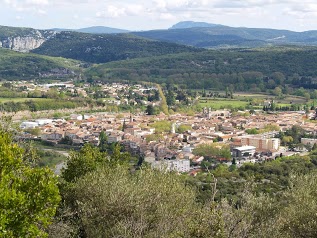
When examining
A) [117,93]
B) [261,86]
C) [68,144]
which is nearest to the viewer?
[68,144]

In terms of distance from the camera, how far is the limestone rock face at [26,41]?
171875 mm

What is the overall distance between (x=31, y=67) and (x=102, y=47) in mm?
46749

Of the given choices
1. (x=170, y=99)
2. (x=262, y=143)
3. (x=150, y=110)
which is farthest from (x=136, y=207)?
(x=170, y=99)

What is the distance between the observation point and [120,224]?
11938 millimetres

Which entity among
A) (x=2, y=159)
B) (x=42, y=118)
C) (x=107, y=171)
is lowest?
(x=42, y=118)

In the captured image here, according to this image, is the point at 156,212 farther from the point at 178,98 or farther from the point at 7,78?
the point at 7,78

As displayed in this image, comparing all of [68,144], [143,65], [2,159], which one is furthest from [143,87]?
[2,159]

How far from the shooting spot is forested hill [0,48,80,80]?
10891 cm

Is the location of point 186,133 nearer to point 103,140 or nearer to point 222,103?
point 103,140

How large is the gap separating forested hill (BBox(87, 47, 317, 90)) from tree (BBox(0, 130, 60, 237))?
80489 millimetres

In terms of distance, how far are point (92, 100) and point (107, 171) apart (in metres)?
Result: 57.6

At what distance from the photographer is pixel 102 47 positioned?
523ft

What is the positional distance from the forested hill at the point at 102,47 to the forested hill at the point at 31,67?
23773 mm

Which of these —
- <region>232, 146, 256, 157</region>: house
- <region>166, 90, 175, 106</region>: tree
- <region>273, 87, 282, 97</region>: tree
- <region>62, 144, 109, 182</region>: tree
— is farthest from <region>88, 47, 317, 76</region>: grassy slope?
<region>62, 144, 109, 182</region>: tree
